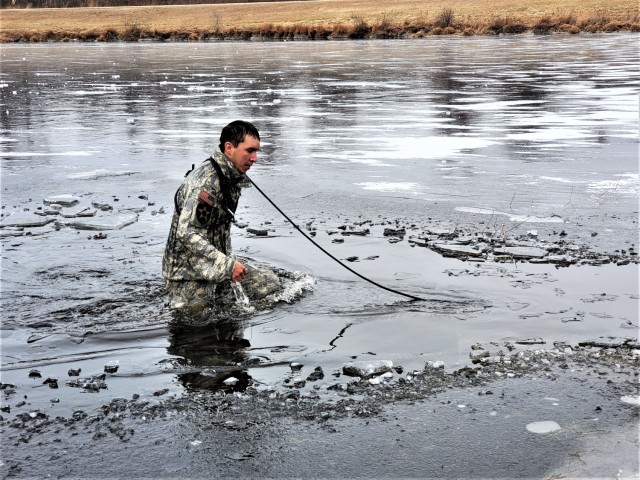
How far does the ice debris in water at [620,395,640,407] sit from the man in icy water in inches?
102

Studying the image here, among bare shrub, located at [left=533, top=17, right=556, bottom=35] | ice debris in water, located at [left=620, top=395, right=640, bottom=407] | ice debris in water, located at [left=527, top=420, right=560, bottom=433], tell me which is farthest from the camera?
bare shrub, located at [left=533, top=17, right=556, bottom=35]

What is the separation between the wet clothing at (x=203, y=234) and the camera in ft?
21.7

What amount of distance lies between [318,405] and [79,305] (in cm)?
283

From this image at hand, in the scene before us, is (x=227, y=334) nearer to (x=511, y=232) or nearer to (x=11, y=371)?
(x=11, y=371)

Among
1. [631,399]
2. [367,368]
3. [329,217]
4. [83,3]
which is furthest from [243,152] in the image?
[83,3]

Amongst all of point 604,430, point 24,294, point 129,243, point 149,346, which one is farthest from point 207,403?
point 129,243

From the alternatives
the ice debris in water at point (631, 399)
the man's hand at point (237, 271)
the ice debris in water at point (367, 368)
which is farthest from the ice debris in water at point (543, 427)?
the man's hand at point (237, 271)

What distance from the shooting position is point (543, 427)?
4.81m

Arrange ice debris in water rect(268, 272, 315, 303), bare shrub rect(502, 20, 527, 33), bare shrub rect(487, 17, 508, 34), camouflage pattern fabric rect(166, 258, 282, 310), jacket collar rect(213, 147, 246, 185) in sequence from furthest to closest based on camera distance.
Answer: bare shrub rect(487, 17, 508, 34), bare shrub rect(502, 20, 527, 33), ice debris in water rect(268, 272, 315, 303), camouflage pattern fabric rect(166, 258, 282, 310), jacket collar rect(213, 147, 246, 185)

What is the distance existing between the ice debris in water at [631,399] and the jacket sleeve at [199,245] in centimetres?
274

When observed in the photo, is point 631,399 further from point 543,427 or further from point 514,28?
point 514,28

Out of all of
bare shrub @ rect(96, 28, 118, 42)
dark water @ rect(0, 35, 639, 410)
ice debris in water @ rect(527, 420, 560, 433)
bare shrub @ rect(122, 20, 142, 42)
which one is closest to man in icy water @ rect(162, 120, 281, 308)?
dark water @ rect(0, 35, 639, 410)

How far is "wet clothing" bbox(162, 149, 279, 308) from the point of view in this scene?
6625 mm

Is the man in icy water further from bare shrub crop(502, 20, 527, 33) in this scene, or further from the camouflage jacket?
bare shrub crop(502, 20, 527, 33)
